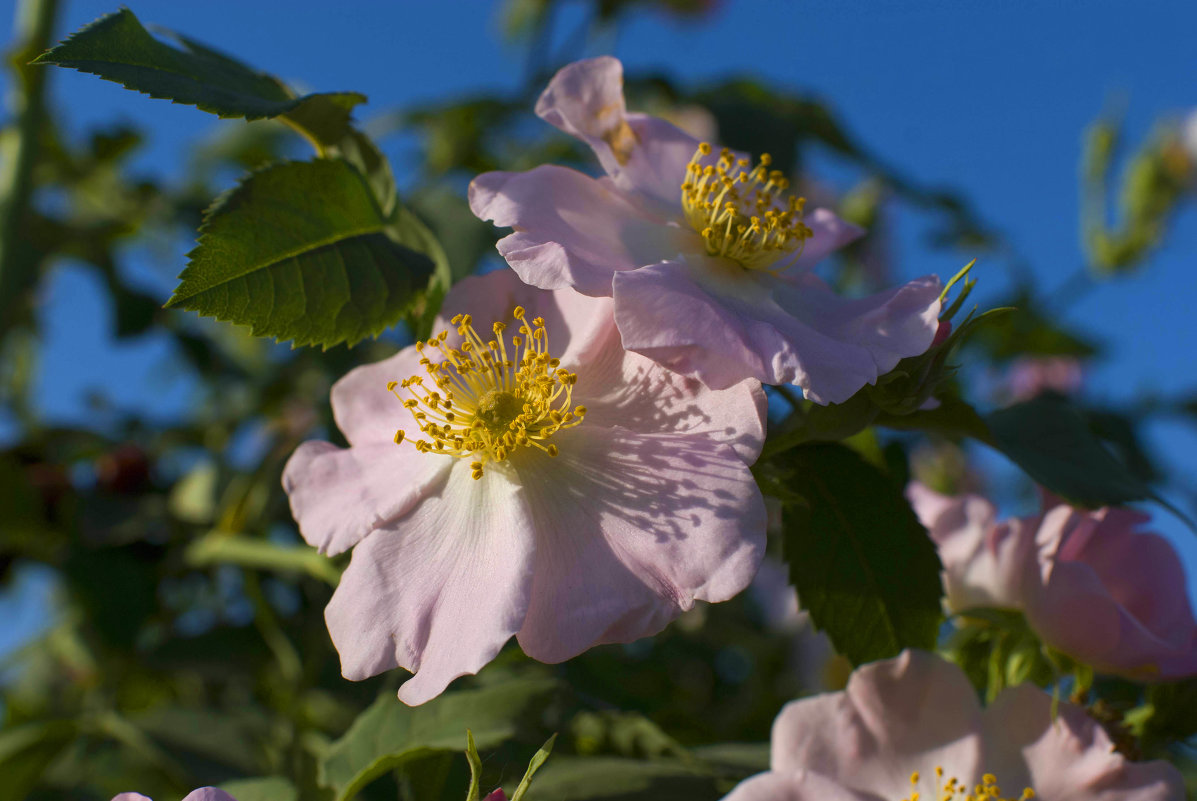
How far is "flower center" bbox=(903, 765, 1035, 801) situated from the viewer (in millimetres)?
591

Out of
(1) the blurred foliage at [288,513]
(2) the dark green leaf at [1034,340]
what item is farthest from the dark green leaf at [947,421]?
(2) the dark green leaf at [1034,340]

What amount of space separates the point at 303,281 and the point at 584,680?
0.48 metres

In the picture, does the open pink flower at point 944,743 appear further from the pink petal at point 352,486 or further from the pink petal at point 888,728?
the pink petal at point 352,486

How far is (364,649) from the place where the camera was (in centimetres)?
48

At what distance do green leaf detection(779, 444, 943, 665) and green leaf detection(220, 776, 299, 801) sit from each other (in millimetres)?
331

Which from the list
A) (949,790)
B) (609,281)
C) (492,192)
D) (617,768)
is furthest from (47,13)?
(949,790)

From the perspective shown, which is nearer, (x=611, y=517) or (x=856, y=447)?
(x=611, y=517)

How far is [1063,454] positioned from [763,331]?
11.1 inches

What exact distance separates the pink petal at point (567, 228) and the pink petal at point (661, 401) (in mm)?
54

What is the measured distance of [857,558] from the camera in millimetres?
610

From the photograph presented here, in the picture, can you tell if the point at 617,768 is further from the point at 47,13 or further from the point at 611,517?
the point at 47,13

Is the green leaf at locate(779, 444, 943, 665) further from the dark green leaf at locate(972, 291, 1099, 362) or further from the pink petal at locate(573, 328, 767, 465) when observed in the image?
the dark green leaf at locate(972, 291, 1099, 362)

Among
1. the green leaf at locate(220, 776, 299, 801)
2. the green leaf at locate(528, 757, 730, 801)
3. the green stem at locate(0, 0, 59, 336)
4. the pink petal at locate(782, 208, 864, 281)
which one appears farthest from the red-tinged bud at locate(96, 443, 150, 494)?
the pink petal at locate(782, 208, 864, 281)

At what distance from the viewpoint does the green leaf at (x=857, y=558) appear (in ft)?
1.98
